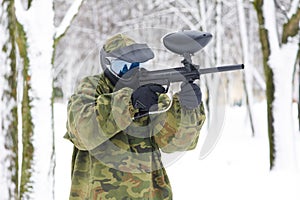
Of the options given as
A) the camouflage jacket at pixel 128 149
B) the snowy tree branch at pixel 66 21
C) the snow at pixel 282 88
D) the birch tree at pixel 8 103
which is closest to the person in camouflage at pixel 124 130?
the camouflage jacket at pixel 128 149

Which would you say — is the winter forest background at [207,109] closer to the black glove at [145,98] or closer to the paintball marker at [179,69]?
the paintball marker at [179,69]

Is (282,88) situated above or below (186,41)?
above

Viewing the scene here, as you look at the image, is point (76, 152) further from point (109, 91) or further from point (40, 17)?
point (40, 17)

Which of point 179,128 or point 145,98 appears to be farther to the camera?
point 179,128

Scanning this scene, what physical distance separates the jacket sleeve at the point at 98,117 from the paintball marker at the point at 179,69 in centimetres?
11

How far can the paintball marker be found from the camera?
202cm

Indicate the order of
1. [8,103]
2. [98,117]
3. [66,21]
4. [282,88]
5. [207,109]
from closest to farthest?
[98,117] < [8,103] < [66,21] < [282,88] < [207,109]

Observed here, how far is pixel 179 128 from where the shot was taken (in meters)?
2.13

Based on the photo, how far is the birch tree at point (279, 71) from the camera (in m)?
8.02

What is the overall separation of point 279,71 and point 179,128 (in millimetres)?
6243

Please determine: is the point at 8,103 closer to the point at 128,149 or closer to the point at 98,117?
the point at 128,149

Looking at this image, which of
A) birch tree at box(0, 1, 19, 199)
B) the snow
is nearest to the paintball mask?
birch tree at box(0, 1, 19, 199)

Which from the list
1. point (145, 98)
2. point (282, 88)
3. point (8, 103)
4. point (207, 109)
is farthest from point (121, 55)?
point (207, 109)

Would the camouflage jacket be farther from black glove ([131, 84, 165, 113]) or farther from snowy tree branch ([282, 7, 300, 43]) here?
snowy tree branch ([282, 7, 300, 43])
